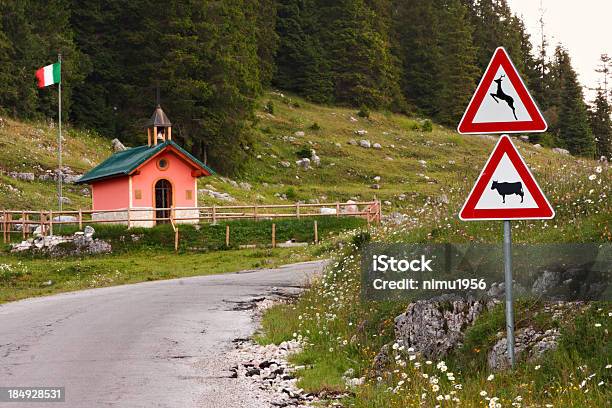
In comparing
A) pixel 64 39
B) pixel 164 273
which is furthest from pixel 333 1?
pixel 164 273

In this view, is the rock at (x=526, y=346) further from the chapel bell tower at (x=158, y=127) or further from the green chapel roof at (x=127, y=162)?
Answer: the chapel bell tower at (x=158, y=127)

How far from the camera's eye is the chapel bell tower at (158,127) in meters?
40.4

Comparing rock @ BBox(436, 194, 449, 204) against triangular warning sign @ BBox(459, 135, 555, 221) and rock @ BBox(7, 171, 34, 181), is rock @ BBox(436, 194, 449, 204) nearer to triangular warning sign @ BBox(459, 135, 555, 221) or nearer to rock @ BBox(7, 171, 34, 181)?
triangular warning sign @ BBox(459, 135, 555, 221)

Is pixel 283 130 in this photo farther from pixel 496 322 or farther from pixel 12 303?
pixel 496 322

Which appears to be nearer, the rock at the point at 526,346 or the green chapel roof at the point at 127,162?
the rock at the point at 526,346

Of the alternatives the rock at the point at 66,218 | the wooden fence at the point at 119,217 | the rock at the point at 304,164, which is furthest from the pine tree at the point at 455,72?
the rock at the point at 66,218

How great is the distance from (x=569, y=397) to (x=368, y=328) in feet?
13.3

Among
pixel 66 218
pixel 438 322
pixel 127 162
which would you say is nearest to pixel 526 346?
pixel 438 322

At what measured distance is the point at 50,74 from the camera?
3981cm

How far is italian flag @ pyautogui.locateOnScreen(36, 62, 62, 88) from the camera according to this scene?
39.0 metres

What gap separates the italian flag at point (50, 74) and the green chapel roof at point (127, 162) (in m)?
5.14

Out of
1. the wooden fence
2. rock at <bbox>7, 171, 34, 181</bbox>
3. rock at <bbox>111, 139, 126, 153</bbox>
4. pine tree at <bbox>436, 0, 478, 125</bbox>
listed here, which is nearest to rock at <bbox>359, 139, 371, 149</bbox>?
pine tree at <bbox>436, 0, 478, 125</bbox>

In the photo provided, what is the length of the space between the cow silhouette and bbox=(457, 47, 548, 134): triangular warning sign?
0.53m

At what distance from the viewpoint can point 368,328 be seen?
10430 millimetres
